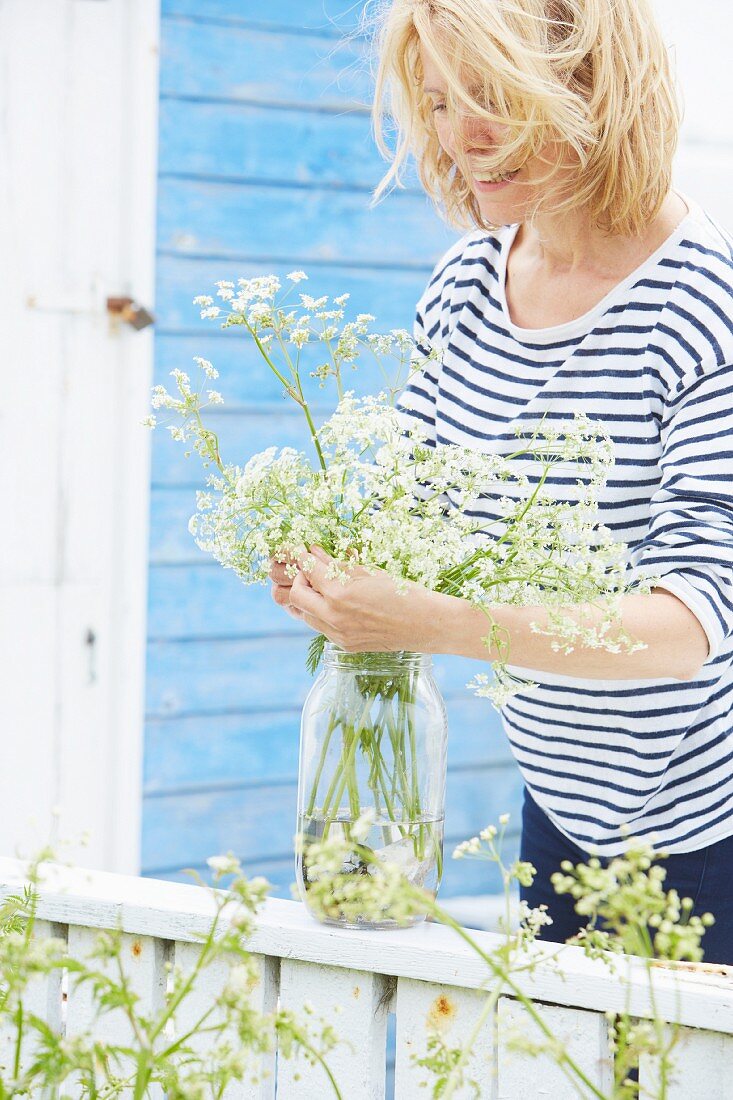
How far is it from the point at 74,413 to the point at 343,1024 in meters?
1.59

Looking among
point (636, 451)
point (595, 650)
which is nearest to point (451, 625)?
point (595, 650)

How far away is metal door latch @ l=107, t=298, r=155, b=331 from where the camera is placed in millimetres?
2293

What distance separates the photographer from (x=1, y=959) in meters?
0.60

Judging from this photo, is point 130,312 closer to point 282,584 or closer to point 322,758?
point 282,584

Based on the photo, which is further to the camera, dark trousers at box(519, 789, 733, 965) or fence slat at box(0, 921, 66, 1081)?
dark trousers at box(519, 789, 733, 965)

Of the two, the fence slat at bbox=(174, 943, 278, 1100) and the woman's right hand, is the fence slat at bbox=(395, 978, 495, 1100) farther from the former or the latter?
the woman's right hand

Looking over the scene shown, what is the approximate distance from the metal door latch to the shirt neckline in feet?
3.62

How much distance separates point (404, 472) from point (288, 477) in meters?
0.08

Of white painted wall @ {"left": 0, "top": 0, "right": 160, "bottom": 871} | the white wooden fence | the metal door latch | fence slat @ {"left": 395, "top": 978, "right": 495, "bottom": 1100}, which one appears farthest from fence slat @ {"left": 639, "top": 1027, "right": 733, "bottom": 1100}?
the metal door latch

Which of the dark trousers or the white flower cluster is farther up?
the white flower cluster

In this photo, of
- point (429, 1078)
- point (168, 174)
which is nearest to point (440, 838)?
point (429, 1078)

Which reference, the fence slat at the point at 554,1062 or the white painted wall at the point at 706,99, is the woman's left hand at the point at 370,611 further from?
the white painted wall at the point at 706,99

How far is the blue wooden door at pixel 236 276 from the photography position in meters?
2.34

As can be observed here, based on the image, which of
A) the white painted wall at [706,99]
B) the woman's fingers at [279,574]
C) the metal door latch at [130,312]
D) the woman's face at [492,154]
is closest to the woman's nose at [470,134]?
the woman's face at [492,154]
